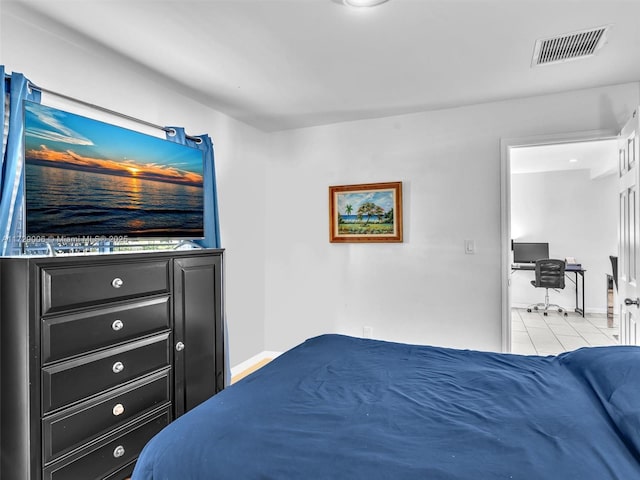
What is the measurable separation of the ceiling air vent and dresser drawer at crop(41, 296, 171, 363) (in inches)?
111

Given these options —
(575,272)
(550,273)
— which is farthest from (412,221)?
(575,272)

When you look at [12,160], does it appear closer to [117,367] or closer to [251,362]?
[117,367]

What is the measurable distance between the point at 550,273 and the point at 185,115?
616cm

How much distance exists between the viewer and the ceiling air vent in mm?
2342

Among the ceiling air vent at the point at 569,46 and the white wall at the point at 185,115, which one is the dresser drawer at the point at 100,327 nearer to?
the white wall at the point at 185,115

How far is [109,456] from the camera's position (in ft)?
6.50

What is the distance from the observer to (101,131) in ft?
7.72

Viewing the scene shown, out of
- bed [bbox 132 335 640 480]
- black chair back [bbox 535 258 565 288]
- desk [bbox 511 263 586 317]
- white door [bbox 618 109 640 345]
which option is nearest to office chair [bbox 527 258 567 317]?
black chair back [bbox 535 258 565 288]

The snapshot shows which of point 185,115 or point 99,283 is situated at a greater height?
point 185,115

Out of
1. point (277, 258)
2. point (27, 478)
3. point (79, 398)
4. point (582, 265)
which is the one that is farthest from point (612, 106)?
point (582, 265)

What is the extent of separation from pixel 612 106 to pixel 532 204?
4.73 metres

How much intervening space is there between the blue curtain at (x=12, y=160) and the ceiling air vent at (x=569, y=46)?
2921 mm

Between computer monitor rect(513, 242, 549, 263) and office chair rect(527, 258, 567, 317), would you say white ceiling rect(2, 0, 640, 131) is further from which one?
computer monitor rect(513, 242, 549, 263)

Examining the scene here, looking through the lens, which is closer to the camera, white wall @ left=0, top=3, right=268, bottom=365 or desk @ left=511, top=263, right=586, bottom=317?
white wall @ left=0, top=3, right=268, bottom=365
